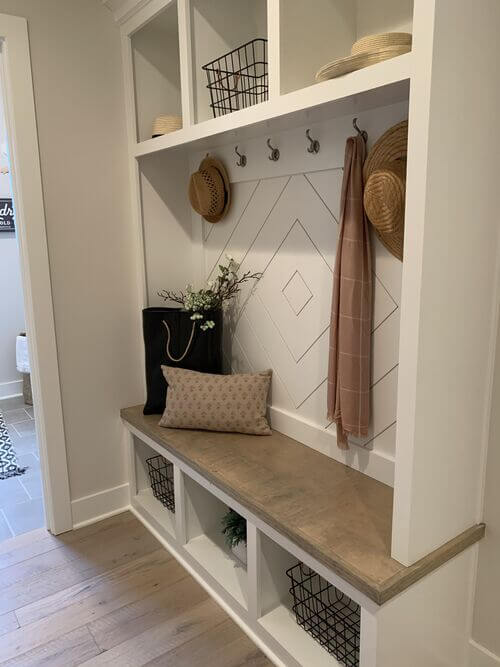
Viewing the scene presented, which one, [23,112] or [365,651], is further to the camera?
[23,112]

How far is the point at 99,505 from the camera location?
2.52m

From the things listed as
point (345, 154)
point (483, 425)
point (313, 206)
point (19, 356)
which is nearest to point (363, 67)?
point (345, 154)

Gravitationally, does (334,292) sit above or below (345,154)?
below

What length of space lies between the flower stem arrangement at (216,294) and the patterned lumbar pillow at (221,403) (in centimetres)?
25

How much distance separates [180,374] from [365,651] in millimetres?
1243

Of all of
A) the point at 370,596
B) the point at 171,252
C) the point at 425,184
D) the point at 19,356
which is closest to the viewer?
the point at 425,184

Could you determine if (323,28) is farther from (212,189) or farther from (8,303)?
(8,303)

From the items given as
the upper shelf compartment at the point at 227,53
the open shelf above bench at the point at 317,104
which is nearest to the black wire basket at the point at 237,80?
the upper shelf compartment at the point at 227,53

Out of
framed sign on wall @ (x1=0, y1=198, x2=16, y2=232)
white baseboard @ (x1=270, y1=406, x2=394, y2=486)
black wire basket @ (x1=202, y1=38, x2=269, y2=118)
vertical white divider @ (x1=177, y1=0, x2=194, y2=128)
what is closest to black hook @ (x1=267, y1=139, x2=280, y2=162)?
black wire basket @ (x1=202, y1=38, x2=269, y2=118)

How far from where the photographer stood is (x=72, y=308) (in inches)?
90.8

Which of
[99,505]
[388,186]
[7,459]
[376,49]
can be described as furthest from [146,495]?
[376,49]

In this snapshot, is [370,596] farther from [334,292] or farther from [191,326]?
[191,326]

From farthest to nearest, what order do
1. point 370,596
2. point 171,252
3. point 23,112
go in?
point 171,252 < point 23,112 < point 370,596

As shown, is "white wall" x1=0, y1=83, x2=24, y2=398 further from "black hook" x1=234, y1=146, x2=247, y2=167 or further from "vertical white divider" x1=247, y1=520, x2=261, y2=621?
"vertical white divider" x1=247, y1=520, x2=261, y2=621
